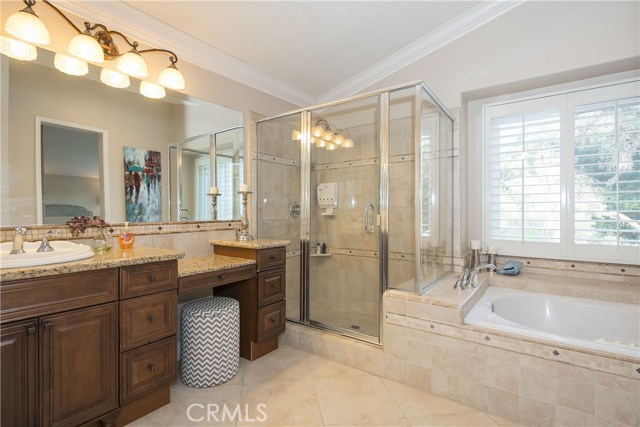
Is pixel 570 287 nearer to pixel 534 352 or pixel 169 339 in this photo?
pixel 534 352

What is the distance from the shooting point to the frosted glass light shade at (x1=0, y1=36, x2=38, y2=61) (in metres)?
1.63

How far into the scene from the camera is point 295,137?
9.53 ft

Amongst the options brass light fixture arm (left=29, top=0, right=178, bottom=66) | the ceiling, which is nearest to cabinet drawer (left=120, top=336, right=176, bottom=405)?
brass light fixture arm (left=29, top=0, right=178, bottom=66)

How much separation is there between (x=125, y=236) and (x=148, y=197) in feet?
1.33

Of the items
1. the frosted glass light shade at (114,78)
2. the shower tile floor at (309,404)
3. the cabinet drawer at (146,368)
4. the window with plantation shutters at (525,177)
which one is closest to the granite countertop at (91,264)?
the cabinet drawer at (146,368)

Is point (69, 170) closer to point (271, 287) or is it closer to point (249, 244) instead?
point (249, 244)

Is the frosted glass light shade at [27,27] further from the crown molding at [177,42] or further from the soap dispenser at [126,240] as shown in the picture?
the soap dispenser at [126,240]

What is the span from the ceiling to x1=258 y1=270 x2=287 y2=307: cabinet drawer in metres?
1.82

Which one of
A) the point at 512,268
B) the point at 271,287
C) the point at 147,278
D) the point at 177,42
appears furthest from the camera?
the point at 512,268

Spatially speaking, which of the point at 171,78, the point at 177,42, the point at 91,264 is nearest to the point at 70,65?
the point at 171,78

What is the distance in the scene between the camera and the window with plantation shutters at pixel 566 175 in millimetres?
2400

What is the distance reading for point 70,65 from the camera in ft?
6.07

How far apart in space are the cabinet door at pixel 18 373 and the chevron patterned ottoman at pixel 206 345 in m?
0.85

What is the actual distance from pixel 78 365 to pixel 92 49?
1.71 meters
